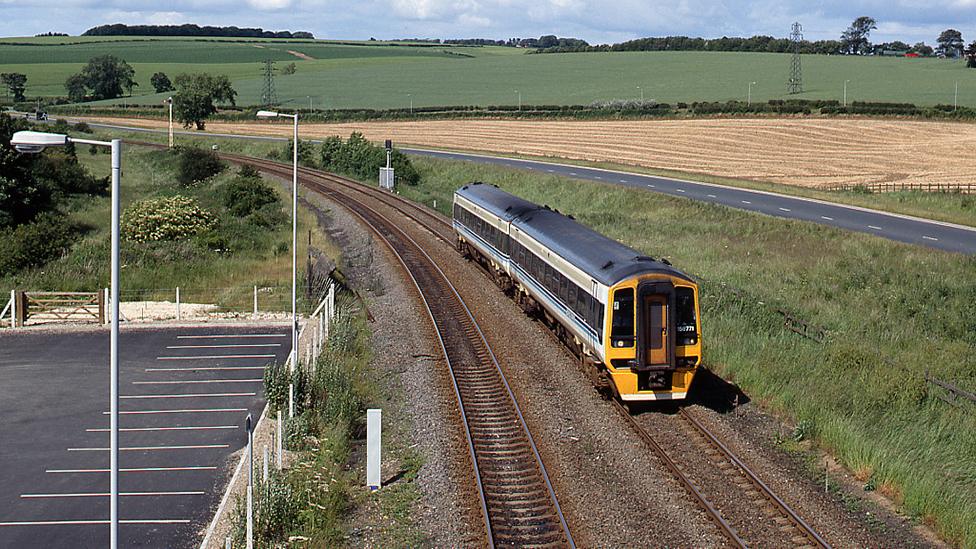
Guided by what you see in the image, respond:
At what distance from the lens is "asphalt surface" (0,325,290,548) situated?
16.8 m

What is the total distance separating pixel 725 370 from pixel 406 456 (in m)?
8.64

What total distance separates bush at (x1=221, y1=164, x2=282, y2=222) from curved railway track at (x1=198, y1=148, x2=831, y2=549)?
29546 millimetres

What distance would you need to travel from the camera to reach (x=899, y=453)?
1745cm

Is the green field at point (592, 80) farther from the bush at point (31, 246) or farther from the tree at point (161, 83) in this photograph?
the bush at point (31, 246)

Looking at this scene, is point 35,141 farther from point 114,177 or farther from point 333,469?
point 333,469

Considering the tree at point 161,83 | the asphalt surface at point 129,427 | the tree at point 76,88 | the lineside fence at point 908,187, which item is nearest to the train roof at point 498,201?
the asphalt surface at point 129,427

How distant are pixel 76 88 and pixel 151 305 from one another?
15460 centimetres

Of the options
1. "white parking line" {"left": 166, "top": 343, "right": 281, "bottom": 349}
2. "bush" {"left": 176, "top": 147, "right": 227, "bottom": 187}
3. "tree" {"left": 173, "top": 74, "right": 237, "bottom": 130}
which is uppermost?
"tree" {"left": 173, "top": 74, "right": 237, "bottom": 130}

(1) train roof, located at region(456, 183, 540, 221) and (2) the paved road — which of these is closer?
(1) train roof, located at region(456, 183, 540, 221)

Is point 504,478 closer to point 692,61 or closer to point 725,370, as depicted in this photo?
point 725,370

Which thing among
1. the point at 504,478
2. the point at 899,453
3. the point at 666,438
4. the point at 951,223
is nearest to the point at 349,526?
the point at 504,478

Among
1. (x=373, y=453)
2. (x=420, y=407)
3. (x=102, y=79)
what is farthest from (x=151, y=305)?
(x=102, y=79)

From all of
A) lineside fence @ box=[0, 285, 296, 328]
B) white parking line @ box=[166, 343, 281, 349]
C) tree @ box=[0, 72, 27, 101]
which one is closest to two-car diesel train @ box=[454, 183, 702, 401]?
white parking line @ box=[166, 343, 281, 349]

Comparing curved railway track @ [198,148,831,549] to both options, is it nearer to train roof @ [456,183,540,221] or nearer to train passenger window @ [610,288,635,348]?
train passenger window @ [610,288,635,348]
